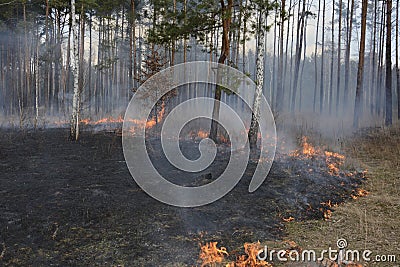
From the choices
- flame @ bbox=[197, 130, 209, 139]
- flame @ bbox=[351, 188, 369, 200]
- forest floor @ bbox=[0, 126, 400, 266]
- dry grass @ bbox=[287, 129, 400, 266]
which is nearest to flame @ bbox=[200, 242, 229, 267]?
forest floor @ bbox=[0, 126, 400, 266]

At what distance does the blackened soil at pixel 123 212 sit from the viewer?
3.96 meters

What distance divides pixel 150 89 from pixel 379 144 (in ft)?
37.0

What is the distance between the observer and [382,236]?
15.3 ft

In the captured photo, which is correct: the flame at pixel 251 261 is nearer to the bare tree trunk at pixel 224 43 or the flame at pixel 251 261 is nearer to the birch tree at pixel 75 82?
the bare tree trunk at pixel 224 43

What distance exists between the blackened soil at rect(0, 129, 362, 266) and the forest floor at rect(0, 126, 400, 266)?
0.02 meters

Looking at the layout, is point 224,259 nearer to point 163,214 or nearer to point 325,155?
point 163,214

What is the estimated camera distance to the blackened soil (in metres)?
3.96

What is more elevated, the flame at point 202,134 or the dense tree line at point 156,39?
the dense tree line at point 156,39

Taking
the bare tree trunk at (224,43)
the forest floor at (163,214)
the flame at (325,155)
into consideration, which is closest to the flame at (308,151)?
the flame at (325,155)

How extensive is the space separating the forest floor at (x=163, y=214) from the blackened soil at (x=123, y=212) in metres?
0.02

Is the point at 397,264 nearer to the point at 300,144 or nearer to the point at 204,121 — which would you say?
the point at 300,144

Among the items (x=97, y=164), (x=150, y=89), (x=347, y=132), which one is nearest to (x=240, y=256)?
(x=97, y=164)

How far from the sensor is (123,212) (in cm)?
530

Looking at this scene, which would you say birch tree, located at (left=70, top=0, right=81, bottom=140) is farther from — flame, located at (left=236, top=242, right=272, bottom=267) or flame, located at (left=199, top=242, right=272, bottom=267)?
flame, located at (left=236, top=242, right=272, bottom=267)
